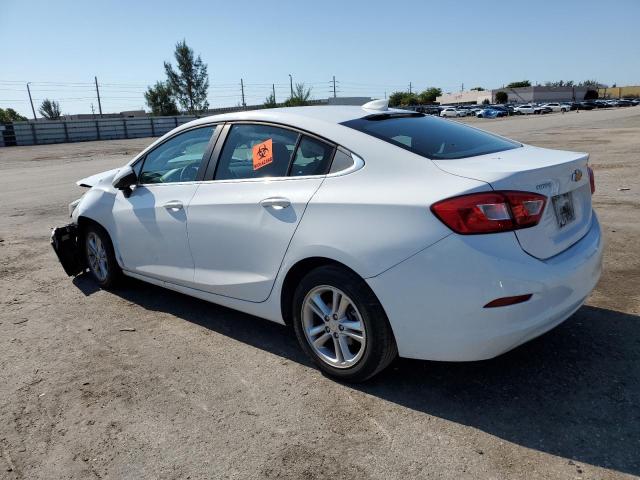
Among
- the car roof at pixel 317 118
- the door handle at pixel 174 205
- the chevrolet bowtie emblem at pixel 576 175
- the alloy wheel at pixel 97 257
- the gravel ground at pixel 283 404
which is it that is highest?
the car roof at pixel 317 118

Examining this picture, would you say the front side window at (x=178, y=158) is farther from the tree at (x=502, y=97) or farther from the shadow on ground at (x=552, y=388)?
the tree at (x=502, y=97)

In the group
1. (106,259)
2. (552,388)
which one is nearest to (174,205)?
(106,259)

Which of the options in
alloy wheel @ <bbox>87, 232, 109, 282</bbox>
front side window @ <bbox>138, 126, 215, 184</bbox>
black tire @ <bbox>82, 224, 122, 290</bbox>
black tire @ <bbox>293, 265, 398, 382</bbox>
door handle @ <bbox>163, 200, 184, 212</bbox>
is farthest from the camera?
alloy wheel @ <bbox>87, 232, 109, 282</bbox>

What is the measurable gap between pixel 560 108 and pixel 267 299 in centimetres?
7884

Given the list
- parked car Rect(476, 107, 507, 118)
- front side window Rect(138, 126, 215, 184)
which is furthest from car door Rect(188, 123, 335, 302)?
parked car Rect(476, 107, 507, 118)

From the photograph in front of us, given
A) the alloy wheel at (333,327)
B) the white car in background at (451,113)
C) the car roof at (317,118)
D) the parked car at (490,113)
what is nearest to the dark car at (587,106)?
the parked car at (490,113)

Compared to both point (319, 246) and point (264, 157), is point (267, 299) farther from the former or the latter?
point (264, 157)

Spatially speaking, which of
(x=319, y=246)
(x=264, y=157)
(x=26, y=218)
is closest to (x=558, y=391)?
(x=319, y=246)

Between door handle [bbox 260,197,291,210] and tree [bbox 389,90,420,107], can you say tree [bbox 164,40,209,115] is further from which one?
door handle [bbox 260,197,291,210]

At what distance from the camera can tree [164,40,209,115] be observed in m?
81.6

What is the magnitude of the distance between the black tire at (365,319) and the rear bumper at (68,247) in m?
3.25

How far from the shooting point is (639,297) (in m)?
4.21

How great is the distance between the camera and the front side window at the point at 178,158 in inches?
160

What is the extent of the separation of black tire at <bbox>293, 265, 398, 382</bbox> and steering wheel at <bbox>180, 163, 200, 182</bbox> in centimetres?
139
